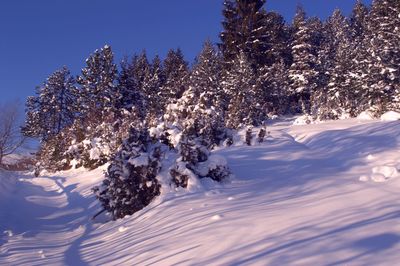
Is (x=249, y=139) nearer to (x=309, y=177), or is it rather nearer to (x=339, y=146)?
(x=339, y=146)

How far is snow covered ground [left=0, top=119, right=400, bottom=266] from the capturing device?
14.4ft

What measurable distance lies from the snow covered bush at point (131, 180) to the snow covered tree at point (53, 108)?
3943 centimetres

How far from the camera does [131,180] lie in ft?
31.7

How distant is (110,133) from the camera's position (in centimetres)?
1967

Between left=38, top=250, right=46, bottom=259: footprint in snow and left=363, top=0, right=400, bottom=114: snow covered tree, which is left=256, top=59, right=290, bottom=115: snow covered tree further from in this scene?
left=38, top=250, right=46, bottom=259: footprint in snow

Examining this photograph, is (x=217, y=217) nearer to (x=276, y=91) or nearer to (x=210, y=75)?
(x=276, y=91)

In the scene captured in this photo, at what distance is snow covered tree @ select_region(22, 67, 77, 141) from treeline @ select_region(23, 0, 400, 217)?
116 millimetres

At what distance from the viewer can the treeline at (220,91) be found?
41.5ft

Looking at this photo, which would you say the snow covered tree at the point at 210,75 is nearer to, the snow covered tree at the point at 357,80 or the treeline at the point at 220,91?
the treeline at the point at 220,91

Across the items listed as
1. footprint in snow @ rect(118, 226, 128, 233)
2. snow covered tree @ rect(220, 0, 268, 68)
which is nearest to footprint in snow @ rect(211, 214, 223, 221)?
footprint in snow @ rect(118, 226, 128, 233)

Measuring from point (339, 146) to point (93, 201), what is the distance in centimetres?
721

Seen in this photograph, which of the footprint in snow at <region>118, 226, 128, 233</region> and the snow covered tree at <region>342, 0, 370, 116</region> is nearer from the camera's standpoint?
the footprint in snow at <region>118, 226, 128, 233</region>

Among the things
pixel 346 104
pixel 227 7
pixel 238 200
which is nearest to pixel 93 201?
pixel 238 200

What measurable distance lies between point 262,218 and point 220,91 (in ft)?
83.2
